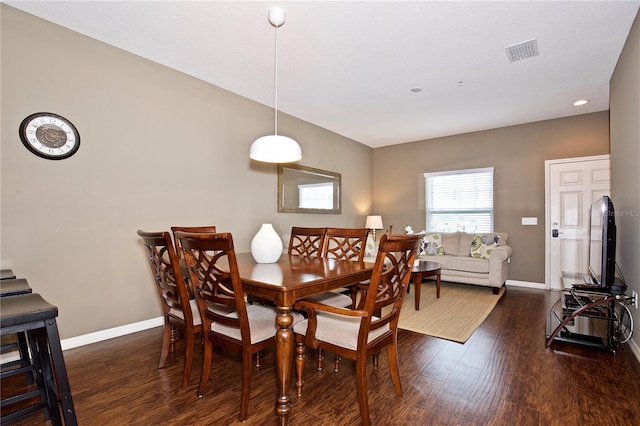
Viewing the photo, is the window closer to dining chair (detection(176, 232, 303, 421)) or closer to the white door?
the white door

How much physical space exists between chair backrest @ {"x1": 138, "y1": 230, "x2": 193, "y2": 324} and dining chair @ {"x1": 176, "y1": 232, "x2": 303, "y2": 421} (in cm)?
10

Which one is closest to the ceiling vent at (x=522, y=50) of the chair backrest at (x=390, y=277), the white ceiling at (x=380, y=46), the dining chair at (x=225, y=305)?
the white ceiling at (x=380, y=46)

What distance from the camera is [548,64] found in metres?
3.09

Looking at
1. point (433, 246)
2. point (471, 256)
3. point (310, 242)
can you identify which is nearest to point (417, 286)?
point (310, 242)

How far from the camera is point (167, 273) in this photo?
1997 mm

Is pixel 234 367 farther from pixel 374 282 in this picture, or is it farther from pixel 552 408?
pixel 552 408

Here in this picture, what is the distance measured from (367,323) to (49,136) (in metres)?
2.78

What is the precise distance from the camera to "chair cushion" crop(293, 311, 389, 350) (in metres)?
1.63

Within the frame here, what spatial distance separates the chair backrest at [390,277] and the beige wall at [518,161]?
4.26 meters

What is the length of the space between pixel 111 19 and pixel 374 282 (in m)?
2.81

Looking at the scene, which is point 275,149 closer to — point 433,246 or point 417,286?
point 417,286

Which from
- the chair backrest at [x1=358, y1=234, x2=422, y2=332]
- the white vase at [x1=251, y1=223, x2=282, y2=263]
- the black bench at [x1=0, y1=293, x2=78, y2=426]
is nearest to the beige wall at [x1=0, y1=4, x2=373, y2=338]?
the black bench at [x1=0, y1=293, x2=78, y2=426]

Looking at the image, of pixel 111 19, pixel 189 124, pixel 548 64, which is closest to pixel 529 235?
pixel 548 64

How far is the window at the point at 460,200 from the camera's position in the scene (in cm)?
535
